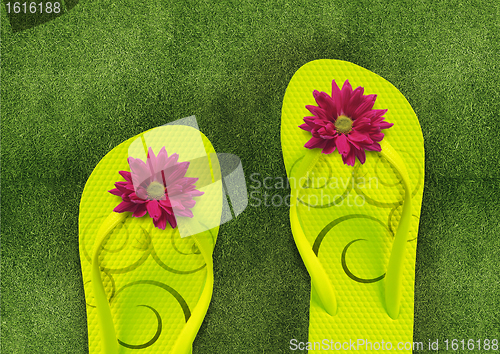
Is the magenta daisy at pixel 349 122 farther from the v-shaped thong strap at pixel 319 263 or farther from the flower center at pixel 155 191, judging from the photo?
the flower center at pixel 155 191

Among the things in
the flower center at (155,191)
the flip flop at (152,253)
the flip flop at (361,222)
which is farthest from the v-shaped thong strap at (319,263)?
the flower center at (155,191)

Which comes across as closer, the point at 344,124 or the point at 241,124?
the point at 344,124

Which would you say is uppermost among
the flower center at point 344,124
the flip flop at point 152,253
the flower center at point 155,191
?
the flower center at point 344,124

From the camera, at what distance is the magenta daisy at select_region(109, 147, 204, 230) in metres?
0.63

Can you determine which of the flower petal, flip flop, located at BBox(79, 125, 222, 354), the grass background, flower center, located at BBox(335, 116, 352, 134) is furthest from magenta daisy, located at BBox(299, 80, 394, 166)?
the flower petal

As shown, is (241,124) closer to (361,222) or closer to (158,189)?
(158,189)

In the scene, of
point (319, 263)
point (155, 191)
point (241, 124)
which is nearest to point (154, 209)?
point (155, 191)

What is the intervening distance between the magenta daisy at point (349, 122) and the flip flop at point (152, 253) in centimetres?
29

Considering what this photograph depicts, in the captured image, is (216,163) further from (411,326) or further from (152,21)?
(411,326)

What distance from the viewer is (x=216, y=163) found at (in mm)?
712

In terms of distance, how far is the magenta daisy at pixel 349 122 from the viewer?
0.62 m

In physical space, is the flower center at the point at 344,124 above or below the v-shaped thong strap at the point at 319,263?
above

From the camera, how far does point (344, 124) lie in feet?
2.05

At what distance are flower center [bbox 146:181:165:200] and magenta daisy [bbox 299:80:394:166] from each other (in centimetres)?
37
